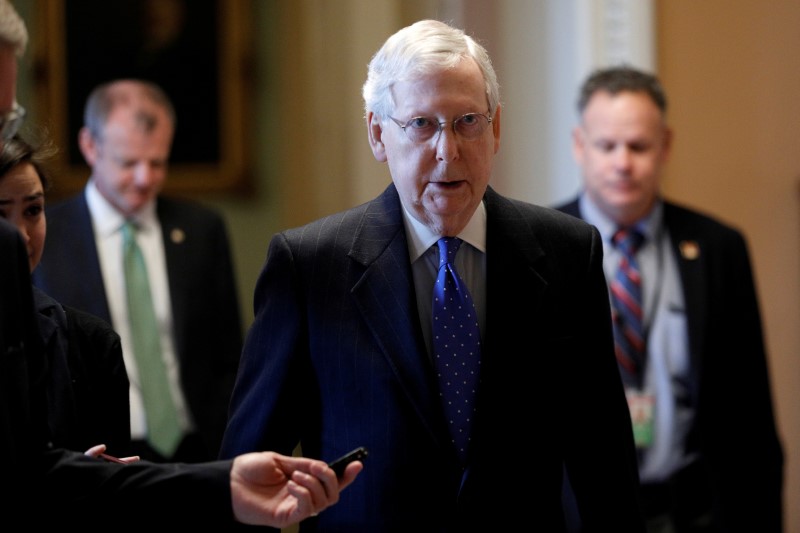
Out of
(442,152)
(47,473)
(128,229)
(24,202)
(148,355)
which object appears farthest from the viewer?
(128,229)

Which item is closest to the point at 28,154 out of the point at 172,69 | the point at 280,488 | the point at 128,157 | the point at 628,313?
the point at 280,488

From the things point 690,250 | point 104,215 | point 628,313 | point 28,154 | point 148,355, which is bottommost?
point 148,355

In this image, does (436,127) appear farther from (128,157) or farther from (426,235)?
(128,157)

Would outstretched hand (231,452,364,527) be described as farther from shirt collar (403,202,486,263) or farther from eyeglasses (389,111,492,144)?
eyeglasses (389,111,492,144)

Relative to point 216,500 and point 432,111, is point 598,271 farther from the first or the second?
point 216,500

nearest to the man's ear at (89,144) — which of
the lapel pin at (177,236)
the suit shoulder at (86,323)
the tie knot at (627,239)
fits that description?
the lapel pin at (177,236)

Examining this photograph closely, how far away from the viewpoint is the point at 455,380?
2881mm

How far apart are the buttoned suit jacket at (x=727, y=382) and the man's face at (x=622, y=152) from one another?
0.19m

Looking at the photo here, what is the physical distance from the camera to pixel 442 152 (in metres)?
2.82

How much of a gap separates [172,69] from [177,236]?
152 inches

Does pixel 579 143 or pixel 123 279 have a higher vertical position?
pixel 579 143

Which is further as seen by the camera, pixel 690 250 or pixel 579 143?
pixel 579 143

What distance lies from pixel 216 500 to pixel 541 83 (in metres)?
4.38

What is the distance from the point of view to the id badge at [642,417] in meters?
4.60
